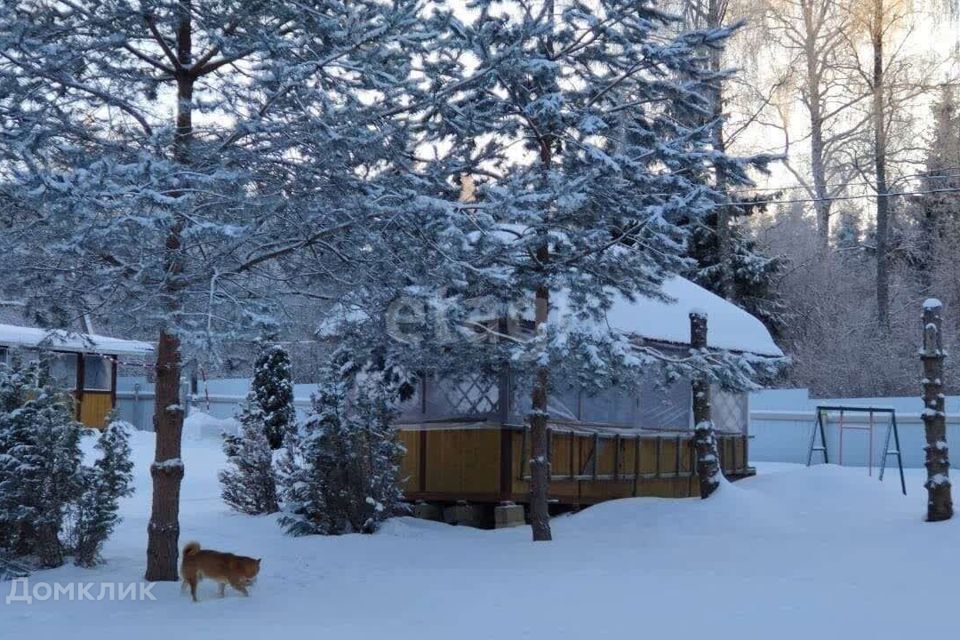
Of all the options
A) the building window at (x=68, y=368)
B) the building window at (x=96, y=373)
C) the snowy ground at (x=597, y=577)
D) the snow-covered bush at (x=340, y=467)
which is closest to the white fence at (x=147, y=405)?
the building window at (x=96, y=373)

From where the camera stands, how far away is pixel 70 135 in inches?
323

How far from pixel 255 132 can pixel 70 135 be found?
1.49m

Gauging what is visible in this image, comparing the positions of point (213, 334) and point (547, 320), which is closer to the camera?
point (213, 334)

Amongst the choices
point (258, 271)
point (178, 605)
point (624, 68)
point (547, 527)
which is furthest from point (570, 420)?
point (178, 605)

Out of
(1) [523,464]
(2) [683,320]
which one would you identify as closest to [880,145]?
(2) [683,320]

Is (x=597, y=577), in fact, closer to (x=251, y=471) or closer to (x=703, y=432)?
(x=703, y=432)

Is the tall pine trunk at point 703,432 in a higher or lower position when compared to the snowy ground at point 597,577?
higher

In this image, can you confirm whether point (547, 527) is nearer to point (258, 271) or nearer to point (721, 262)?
point (258, 271)

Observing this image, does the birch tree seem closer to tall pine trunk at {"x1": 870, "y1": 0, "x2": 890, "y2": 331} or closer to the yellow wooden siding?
tall pine trunk at {"x1": 870, "y1": 0, "x2": 890, "y2": 331}

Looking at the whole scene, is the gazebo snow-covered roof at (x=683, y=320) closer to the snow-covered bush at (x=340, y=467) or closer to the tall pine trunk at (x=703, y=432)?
the tall pine trunk at (x=703, y=432)

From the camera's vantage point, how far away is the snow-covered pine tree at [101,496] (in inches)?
363

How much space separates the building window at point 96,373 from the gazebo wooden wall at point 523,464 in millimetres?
14186

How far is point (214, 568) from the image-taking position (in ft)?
26.3

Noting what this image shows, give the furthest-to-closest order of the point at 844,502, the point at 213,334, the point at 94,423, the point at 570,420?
the point at 94,423 < the point at 570,420 < the point at 844,502 < the point at 213,334
